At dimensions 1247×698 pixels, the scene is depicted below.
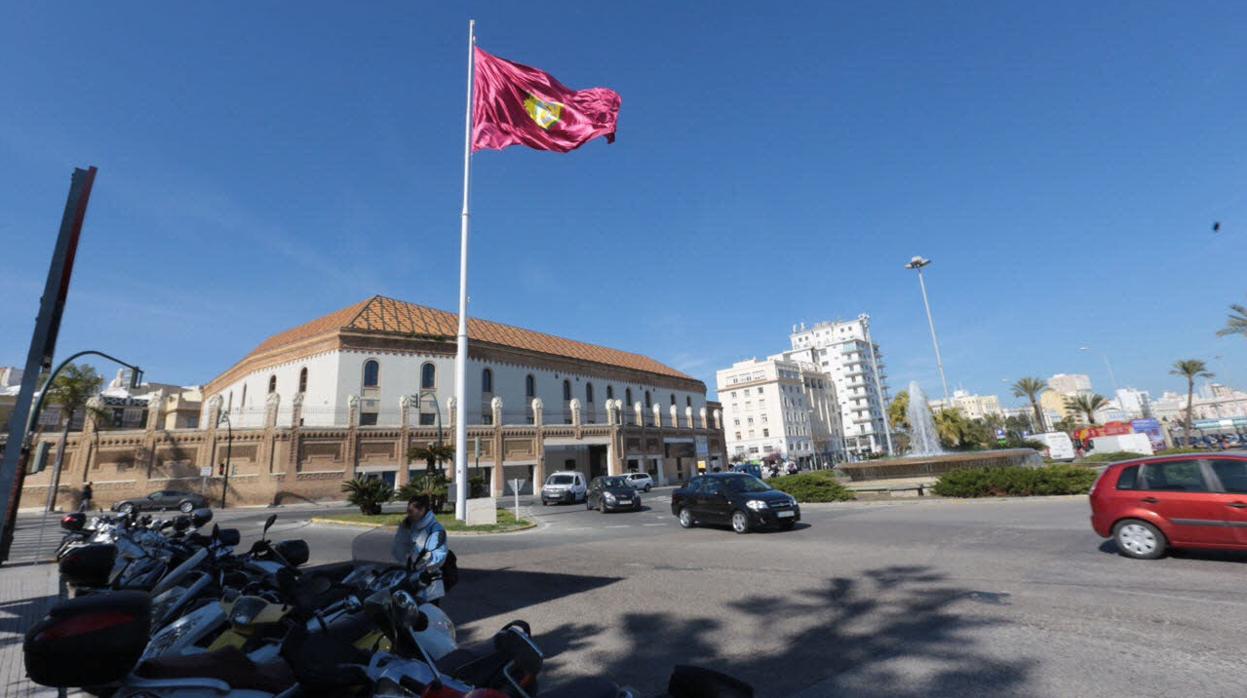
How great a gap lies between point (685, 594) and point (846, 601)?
206 cm

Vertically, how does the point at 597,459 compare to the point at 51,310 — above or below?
below

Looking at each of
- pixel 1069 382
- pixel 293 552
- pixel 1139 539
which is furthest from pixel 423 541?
pixel 1069 382

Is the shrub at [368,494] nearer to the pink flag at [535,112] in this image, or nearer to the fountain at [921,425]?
the pink flag at [535,112]

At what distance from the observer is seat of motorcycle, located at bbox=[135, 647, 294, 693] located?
6.61 ft

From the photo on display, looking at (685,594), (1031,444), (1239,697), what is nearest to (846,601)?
(685,594)

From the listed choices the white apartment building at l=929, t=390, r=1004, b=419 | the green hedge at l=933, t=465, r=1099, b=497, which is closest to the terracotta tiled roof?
the green hedge at l=933, t=465, r=1099, b=497

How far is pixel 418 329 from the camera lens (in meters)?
48.0

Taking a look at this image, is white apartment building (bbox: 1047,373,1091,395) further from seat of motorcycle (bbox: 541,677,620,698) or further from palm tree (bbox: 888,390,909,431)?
seat of motorcycle (bbox: 541,677,620,698)

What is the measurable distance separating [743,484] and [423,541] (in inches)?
443

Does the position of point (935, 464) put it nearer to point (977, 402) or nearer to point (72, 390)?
point (72, 390)

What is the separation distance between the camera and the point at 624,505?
23391 mm

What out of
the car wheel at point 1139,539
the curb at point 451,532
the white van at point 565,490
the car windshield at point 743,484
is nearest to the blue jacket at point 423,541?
the curb at point 451,532

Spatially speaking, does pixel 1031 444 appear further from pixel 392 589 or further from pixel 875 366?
pixel 875 366

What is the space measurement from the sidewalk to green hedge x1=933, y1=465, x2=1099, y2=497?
19.9 meters
